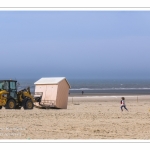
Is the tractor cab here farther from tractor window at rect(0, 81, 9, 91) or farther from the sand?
the sand

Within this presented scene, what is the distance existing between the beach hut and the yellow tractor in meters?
0.93

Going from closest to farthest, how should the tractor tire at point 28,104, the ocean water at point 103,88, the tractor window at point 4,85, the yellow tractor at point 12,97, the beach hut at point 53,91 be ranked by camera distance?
1. the yellow tractor at point 12,97
2. the tractor window at point 4,85
3. the tractor tire at point 28,104
4. the beach hut at point 53,91
5. the ocean water at point 103,88

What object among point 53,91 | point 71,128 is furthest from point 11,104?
point 71,128

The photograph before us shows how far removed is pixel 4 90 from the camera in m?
21.1

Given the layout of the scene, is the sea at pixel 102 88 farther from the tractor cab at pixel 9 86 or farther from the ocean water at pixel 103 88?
the tractor cab at pixel 9 86

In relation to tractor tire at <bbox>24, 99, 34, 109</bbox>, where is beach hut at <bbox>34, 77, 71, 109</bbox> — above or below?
above

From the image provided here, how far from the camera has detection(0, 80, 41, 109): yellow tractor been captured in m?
21.0

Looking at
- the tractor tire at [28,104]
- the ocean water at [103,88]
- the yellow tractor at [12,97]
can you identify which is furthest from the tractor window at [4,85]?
the ocean water at [103,88]

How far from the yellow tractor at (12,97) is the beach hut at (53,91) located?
93 cm

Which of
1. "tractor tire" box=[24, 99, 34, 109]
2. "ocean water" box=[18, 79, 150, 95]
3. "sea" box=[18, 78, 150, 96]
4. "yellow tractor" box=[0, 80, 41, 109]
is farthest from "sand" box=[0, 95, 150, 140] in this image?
"ocean water" box=[18, 79, 150, 95]

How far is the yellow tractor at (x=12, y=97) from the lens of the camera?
2105 centimetres
